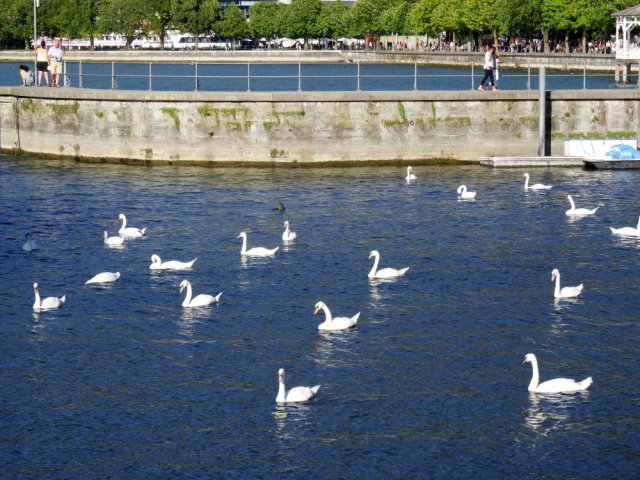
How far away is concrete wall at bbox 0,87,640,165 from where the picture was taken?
57.0m

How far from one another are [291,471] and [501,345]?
28.1 feet

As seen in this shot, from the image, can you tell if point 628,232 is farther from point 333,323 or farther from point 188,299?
point 188,299

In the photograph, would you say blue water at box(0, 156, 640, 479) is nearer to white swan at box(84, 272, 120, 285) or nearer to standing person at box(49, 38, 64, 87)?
white swan at box(84, 272, 120, 285)

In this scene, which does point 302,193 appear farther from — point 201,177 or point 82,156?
point 82,156

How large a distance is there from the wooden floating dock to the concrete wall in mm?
1414

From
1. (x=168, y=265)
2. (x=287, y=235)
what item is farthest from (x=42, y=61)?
(x=168, y=265)

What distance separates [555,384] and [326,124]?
32.5 meters

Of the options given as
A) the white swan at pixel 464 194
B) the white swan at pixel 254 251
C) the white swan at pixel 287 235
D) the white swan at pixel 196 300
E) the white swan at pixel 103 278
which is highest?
Result: the white swan at pixel 464 194

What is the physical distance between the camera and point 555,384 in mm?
26062

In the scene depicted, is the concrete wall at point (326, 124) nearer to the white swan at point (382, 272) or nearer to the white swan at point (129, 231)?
the white swan at point (129, 231)

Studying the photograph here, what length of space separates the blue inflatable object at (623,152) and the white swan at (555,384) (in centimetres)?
3167

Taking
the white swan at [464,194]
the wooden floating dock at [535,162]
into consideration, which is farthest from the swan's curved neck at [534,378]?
the wooden floating dock at [535,162]

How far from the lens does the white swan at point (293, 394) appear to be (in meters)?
25.5

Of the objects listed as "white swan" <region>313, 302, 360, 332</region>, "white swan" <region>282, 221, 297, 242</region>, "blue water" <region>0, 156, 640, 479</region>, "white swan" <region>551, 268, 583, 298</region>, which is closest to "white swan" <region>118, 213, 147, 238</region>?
"blue water" <region>0, 156, 640, 479</region>
